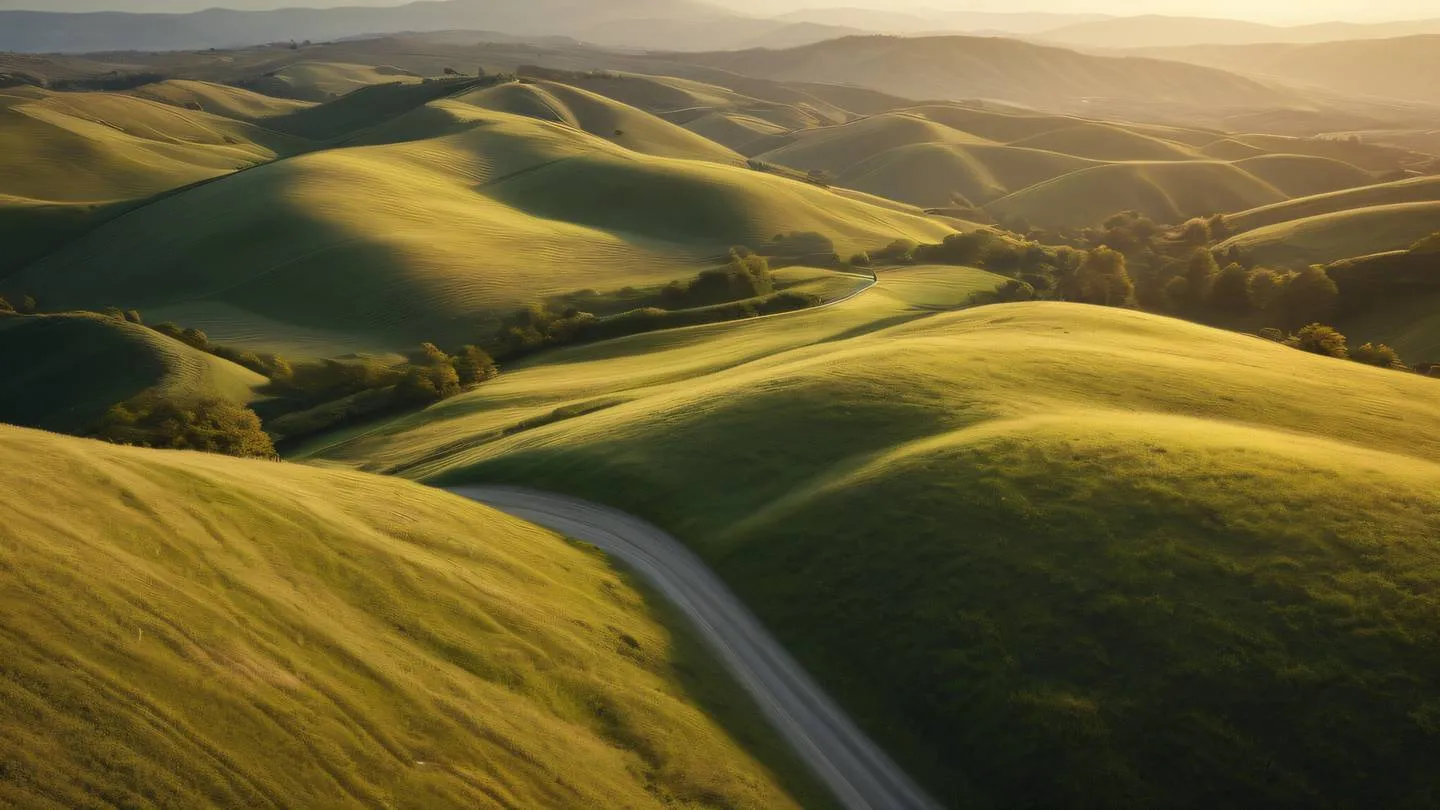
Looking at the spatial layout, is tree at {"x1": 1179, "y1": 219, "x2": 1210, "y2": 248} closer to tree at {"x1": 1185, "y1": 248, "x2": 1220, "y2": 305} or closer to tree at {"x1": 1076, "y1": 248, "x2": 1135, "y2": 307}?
tree at {"x1": 1185, "y1": 248, "x2": 1220, "y2": 305}

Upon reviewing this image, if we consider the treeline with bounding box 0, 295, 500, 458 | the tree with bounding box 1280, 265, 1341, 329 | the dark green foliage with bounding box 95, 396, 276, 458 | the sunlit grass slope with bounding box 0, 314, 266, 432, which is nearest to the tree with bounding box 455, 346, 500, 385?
the treeline with bounding box 0, 295, 500, 458

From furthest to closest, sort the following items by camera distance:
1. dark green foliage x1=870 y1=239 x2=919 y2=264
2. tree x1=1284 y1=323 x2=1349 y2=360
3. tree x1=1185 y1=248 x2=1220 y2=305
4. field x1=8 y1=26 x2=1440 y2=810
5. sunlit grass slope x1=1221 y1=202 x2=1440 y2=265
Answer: dark green foliage x1=870 y1=239 x2=919 y2=264, sunlit grass slope x1=1221 y1=202 x2=1440 y2=265, tree x1=1185 y1=248 x2=1220 y2=305, tree x1=1284 y1=323 x2=1349 y2=360, field x1=8 y1=26 x2=1440 y2=810

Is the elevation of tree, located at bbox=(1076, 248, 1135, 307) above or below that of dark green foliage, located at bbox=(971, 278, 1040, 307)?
above

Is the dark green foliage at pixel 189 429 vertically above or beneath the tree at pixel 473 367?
above

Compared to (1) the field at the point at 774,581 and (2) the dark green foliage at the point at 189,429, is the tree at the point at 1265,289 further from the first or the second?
(2) the dark green foliage at the point at 189,429

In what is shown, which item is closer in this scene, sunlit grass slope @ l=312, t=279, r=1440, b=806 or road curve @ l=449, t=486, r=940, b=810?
sunlit grass slope @ l=312, t=279, r=1440, b=806

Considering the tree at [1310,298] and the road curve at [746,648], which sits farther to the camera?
the tree at [1310,298]

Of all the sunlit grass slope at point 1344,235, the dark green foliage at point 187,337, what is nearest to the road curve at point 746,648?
the dark green foliage at point 187,337
